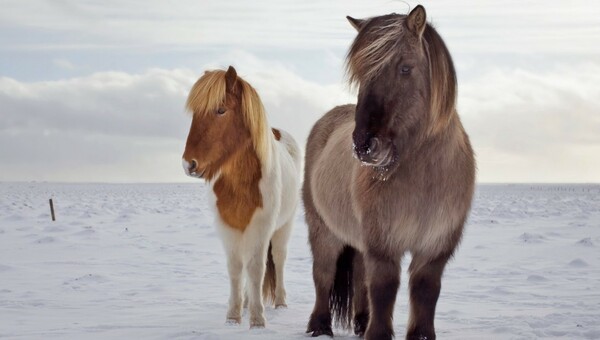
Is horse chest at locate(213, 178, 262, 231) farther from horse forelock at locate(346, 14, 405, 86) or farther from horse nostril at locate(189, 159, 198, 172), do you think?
horse forelock at locate(346, 14, 405, 86)

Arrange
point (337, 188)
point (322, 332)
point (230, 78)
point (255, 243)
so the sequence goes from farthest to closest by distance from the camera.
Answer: point (255, 243), point (230, 78), point (322, 332), point (337, 188)

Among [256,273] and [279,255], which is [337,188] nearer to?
[256,273]

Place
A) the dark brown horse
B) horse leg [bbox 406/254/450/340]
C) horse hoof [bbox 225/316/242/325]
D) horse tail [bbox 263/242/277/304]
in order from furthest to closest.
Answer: horse tail [bbox 263/242/277/304]
horse hoof [bbox 225/316/242/325]
horse leg [bbox 406/254/450/340]
the dark brown horse

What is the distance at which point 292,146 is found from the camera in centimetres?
791

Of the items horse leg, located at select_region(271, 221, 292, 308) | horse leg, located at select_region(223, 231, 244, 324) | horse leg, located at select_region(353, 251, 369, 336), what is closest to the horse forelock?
horse leg, located at select_region(353, 251, 369, 336)

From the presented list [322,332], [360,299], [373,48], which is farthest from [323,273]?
[373,48]

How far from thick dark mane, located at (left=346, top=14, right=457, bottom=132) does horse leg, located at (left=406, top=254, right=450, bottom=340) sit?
93cm

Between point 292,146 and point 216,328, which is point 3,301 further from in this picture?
point 292,146

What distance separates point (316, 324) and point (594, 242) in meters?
10.8

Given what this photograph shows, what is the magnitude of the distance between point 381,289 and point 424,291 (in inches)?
13.2

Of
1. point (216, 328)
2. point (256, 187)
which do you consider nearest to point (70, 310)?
point (216, 328)

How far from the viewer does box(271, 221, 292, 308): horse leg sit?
24.1 ft

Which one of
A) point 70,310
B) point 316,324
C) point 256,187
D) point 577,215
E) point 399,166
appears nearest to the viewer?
point 399,166

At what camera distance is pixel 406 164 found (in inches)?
158
